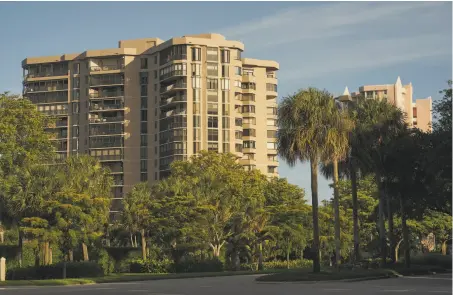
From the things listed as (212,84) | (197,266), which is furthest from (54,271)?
(212,84)

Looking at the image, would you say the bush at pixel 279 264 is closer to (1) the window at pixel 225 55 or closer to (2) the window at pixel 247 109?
(1) the window at pixel 225 55

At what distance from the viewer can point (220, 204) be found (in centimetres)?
8025

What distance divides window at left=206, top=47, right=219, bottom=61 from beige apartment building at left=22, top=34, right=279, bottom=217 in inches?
6.8

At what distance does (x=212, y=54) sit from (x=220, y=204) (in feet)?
218

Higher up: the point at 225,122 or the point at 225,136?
the point at 225,122

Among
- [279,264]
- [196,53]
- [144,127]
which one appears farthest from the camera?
[144,127]

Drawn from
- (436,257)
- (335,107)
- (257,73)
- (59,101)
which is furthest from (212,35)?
(335,107)

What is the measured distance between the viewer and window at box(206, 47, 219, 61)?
143 meters

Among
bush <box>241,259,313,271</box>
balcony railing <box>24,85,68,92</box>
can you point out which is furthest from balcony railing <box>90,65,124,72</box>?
bush <box>241,259,313,271</box>

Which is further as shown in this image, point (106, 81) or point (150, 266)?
point (106, 81)

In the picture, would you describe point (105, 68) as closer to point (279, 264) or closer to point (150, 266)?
point (279, 264)

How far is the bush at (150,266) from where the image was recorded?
73.2m

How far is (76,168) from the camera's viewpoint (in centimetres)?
7694

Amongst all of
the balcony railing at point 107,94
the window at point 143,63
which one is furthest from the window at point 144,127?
the window at point 143,63
